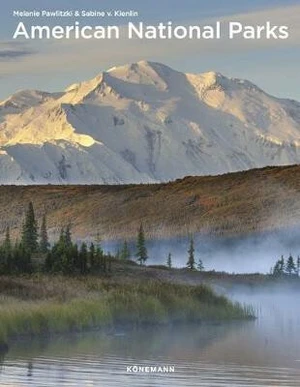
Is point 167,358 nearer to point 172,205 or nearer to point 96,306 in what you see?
point 96,306

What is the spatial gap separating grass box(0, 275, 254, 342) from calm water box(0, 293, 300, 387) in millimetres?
845

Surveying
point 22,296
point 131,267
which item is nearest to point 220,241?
point 131,267

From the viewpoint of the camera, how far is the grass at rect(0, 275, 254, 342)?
154 feet

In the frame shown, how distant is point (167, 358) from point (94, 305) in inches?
326

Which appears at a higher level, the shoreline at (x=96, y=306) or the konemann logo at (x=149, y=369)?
the shoreline at (x=96, y=306)

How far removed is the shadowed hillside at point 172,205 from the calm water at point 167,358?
90456 millimetres

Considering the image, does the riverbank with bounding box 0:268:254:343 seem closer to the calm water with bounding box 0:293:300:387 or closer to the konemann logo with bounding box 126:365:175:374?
the calm water with bounding box 0:293:300:387

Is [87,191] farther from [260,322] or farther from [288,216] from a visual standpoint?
[260,322]

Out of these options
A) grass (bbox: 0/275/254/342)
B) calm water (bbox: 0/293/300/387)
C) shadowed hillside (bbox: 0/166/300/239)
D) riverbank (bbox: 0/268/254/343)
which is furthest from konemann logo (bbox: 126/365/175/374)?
shadowed hillside (bbox: 0/166/300/239)

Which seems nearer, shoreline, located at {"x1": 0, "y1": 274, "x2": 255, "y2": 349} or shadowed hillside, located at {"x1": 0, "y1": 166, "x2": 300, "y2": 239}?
shoreline, located at {"x1": 0, "y1": 274, "x2": 255, "y2": 349}

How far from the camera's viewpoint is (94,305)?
5109 centimetres

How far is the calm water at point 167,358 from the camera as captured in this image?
37219 millimetres

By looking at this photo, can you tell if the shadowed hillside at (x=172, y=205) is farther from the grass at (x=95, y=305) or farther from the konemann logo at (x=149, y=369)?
the konemann logo at (x=149, y=369)

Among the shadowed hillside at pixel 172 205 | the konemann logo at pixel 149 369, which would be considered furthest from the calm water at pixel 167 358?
the shadowed hillside at pixel 172 205
